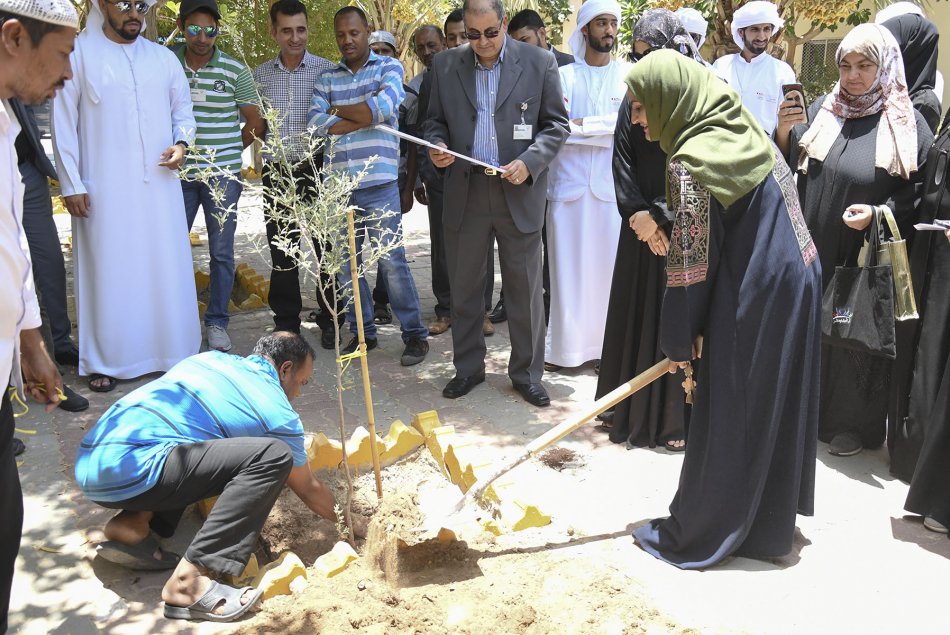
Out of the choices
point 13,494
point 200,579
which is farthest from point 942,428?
point 13,494

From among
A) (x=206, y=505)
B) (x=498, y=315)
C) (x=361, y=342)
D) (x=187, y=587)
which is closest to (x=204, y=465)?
(x=187, y=587)

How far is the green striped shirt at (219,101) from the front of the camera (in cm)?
559

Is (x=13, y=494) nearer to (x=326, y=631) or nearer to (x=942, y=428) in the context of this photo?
(x=326, y=631)

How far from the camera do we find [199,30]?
5.48 metres

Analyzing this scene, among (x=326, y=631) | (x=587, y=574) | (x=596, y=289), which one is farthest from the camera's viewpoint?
(x=596, y=289)

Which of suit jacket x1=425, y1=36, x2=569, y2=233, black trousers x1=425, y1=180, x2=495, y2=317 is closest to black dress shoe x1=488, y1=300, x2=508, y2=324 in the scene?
black trousers x1=425, y1=180, x2=495, y2=317

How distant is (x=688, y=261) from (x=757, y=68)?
339 centimetres

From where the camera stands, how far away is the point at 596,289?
5.55m

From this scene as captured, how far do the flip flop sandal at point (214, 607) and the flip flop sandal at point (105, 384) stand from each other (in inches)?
99.2

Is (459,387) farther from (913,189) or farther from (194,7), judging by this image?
(194,7)

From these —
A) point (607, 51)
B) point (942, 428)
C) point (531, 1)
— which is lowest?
point (942, 428)

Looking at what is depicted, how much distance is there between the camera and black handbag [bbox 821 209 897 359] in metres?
3.96

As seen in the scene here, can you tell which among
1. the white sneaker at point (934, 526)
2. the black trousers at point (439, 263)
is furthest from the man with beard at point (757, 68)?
the white sneaker at point (934, 526)

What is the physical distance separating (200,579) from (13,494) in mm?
695
